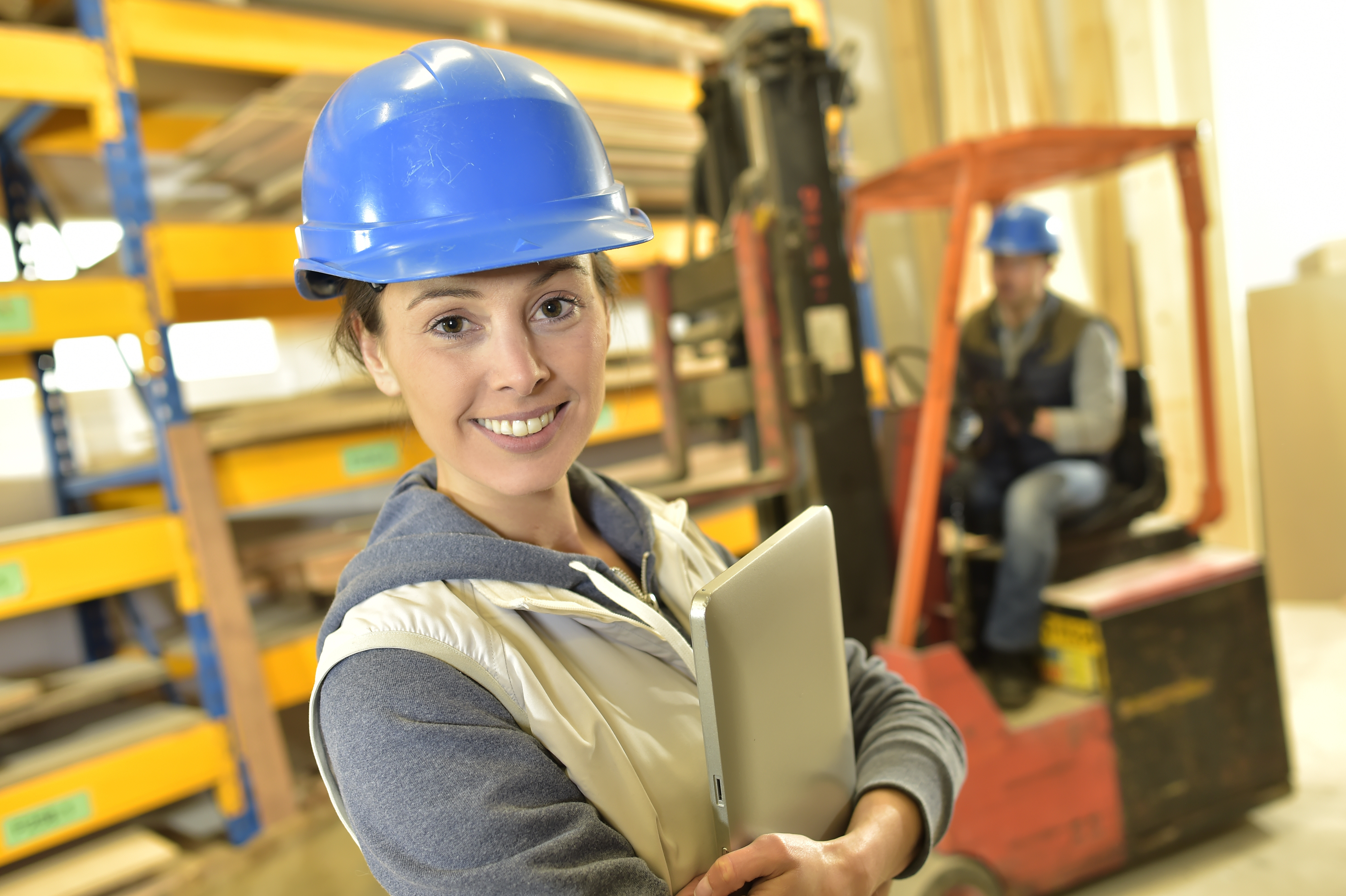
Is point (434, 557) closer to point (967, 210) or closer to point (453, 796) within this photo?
point (453, 796)

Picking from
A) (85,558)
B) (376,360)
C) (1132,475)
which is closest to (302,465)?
(85,558)

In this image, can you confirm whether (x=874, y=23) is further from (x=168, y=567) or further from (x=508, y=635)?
(x=508, y=635)

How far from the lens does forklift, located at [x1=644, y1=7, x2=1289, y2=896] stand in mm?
2658

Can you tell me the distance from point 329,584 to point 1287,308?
4.91 m

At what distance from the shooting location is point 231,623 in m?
2.91

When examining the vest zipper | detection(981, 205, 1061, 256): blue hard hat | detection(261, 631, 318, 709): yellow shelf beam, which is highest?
detection(981, 205, 1061, 256): blue hard hat

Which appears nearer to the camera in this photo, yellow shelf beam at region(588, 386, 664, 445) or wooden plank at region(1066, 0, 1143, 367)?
yellow shelf beam at region(588, 386, 664, 445)

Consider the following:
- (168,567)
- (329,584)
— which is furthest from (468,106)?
(168,567)

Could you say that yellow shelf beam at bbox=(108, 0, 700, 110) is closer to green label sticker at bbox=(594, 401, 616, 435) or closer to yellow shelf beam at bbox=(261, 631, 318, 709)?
green label sticker at bbox=(594, 401, 616, 435)

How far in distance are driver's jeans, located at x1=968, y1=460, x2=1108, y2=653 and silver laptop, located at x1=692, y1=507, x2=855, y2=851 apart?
2162 millimetres

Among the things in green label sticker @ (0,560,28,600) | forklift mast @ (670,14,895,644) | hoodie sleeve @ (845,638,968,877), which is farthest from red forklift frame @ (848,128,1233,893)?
green label sticker @ (0,560,28,600)

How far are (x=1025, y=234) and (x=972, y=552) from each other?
1251mm

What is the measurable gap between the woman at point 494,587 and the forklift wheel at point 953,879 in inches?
56.9

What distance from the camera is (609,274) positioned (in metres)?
1.10
